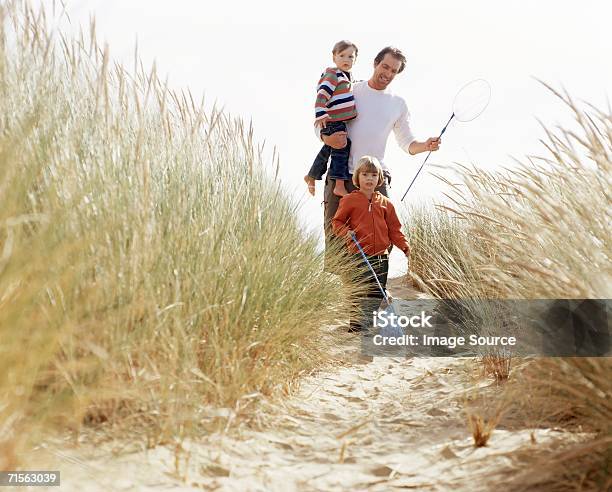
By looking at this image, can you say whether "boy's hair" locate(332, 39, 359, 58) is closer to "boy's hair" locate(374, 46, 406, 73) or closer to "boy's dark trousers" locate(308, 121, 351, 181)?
"boy's hair" locate(374, 46, 406, 73)

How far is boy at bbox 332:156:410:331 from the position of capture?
13.9 ft

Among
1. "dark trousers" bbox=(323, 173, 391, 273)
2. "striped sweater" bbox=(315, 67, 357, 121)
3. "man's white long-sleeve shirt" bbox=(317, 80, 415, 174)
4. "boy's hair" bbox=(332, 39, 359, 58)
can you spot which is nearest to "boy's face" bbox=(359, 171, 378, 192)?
"dark trousers" bbox=(323, 173, 391, 273)

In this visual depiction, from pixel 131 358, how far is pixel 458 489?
3.42 feet

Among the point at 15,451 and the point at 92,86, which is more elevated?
the point at 92,86

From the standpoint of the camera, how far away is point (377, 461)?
222cm

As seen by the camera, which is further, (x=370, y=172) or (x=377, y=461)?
(x=370, y=172)

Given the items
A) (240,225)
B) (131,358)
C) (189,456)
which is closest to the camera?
(189,456)

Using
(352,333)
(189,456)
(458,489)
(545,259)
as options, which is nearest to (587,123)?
(545,259)

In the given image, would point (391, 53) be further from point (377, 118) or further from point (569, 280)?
point (569, 280)

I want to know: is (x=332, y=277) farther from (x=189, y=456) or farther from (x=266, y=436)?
(x=189, y=456)

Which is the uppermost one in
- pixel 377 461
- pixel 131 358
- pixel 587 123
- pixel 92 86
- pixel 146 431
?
pixel 92 86

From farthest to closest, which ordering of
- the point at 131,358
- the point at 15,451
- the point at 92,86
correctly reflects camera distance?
1. the point at 92,86
2. the point at 131,358
3. the point at 15,451

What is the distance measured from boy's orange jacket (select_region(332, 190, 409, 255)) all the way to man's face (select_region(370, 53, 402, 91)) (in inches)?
35.9

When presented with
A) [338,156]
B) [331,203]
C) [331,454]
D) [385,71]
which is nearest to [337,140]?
[338,156]
